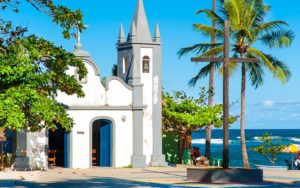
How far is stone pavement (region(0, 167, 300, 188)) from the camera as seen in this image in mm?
22562

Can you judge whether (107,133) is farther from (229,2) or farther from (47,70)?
(47,70)

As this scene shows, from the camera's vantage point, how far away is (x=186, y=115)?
35719 millimetres

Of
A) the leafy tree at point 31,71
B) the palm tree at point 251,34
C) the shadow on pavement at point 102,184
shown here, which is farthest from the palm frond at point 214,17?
the leafy tree at point 31,71

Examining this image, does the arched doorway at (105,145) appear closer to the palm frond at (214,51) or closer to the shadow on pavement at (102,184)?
the palm frond at (214,51)

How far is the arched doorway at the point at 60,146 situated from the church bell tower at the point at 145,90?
9.90ft

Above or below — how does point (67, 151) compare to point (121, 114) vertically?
below

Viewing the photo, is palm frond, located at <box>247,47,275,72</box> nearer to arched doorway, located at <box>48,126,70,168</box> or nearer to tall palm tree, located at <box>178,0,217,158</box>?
tall palm tree, located at <box>178,0,217,158</box>

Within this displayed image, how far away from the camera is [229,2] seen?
3372cm

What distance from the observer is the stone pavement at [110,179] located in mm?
22562

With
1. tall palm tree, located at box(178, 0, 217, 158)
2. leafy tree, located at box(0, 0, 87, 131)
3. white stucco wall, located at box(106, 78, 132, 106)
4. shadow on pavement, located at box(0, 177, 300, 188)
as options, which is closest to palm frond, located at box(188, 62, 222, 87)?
tall palm tree, located at box(178, 0, 217, 158)

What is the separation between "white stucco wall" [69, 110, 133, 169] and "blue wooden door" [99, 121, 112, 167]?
0.92ft

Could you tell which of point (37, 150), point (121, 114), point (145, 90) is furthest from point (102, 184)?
point (145, 90)

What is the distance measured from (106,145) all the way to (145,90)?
307cm

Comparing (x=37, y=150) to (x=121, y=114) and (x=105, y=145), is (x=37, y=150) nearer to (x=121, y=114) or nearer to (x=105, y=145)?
(x=105, y=145)
